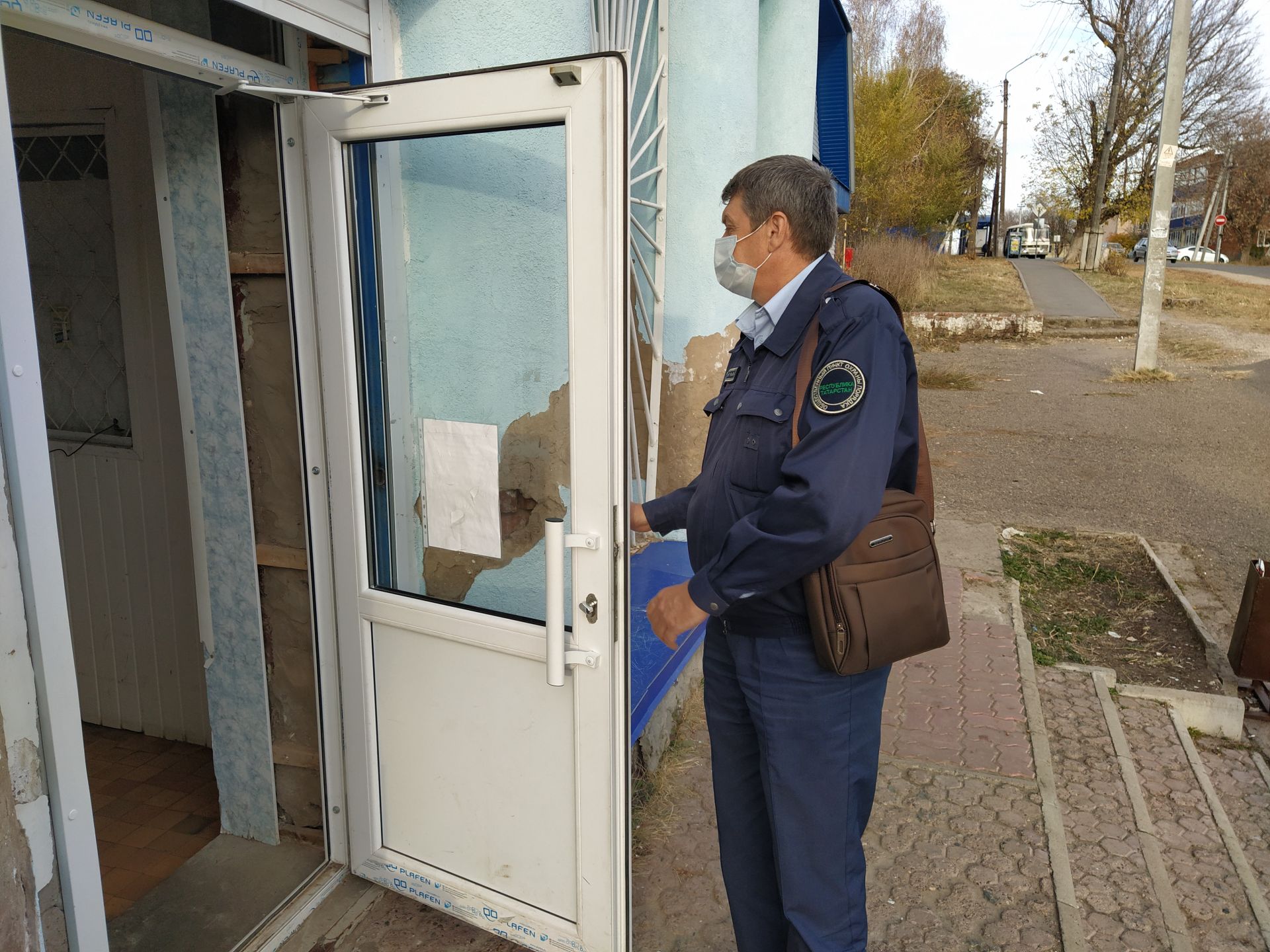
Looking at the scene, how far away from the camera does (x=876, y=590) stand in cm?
206

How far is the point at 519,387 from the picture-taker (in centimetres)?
258

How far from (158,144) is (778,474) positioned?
205 cm

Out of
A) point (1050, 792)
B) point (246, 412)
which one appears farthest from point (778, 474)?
point (1050, 792)

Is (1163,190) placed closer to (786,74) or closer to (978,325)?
(978,325)

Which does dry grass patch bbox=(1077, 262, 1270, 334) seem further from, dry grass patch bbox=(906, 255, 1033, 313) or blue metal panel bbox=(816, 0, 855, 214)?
blue metal panel bbox=(816, 0, 855, 214)

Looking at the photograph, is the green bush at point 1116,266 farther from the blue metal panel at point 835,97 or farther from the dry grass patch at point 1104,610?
the dry grass patch at point 1104,610

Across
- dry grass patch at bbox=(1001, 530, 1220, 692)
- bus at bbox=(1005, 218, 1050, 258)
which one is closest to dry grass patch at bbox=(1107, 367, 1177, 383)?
dry grass patch at bbox=(1001, 530, 1220, 692)

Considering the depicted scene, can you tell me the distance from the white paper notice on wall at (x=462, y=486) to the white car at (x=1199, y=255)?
4846cm

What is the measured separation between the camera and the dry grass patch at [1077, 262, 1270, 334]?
66.2ft

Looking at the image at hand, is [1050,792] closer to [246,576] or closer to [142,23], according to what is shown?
[246,576]

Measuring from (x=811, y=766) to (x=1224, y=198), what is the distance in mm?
54336

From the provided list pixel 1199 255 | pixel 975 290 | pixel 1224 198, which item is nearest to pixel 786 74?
pixel 975 290

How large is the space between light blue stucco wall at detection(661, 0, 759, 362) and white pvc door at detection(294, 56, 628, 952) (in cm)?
230

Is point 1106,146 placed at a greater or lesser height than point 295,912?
greater
